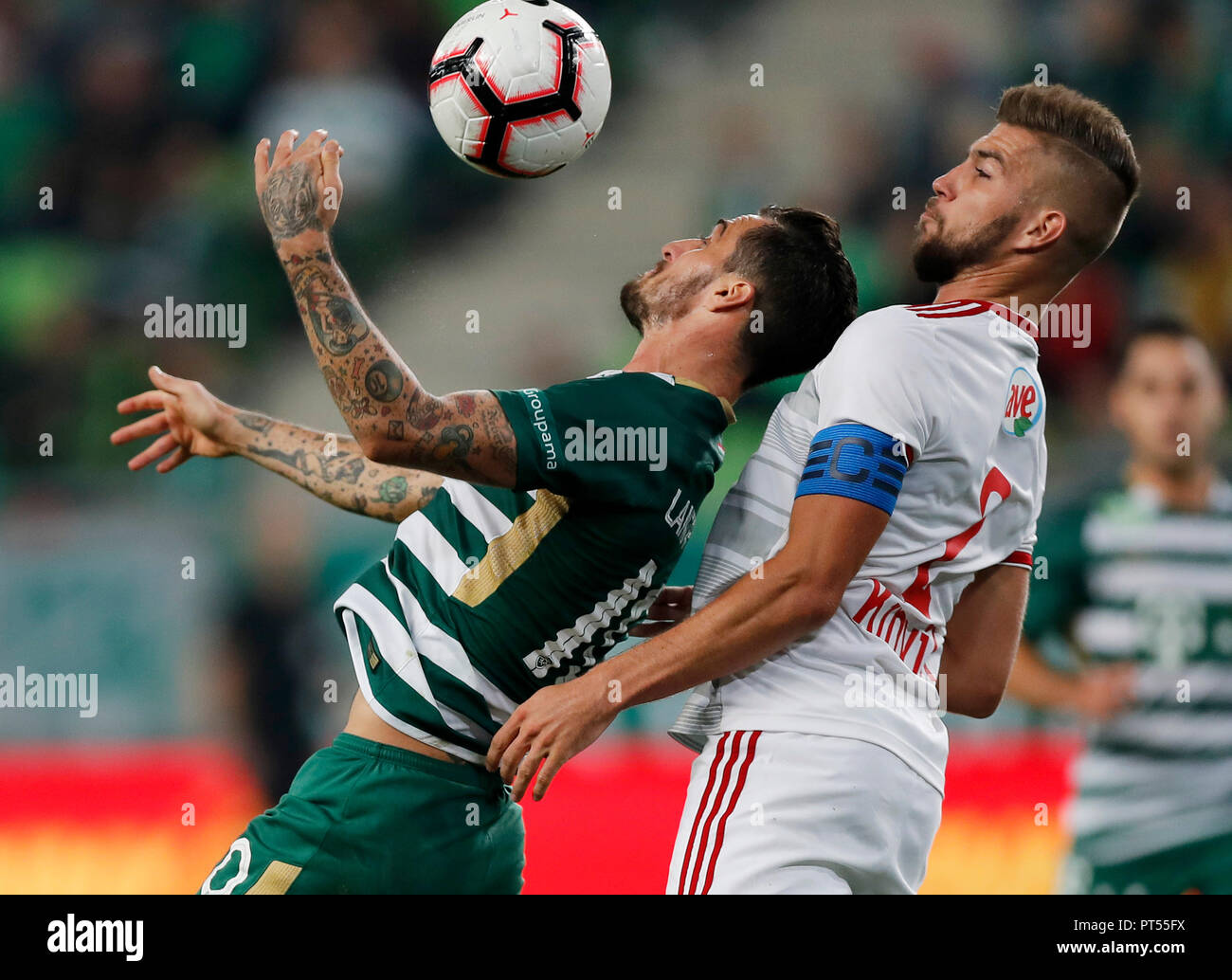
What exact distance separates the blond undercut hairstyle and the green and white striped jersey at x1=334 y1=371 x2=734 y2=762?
0.89 metres

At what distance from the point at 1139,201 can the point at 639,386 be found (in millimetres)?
4721

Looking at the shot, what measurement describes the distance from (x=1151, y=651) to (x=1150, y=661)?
0.13 feet

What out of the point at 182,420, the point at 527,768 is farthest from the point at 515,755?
the point at 182,420

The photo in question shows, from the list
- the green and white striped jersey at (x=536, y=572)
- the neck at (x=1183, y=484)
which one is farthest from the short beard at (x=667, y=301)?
the neck at (x=1183, y=484)

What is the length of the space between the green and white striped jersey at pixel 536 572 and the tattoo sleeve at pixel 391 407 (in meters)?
0.11

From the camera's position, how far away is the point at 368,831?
7.61ft

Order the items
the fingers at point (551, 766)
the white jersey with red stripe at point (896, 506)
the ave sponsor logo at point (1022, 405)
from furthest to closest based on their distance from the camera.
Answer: the ave sponsor logo at point (1022, 405)
the white jersey with red stripe at point (896, 506)
the fingers at point (551, 766)

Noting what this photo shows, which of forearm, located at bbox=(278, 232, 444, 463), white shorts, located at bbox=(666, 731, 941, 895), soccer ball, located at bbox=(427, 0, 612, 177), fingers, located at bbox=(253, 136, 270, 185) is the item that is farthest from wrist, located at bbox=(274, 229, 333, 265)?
white shorts, located at bbox=(666, 731, 941, 895)

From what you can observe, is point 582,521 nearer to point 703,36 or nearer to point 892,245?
point 892,245

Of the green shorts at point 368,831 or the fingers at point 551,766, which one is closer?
the fingers at point 551,766

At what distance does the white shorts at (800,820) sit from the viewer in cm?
220

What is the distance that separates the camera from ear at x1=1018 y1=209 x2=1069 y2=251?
8.68 feet

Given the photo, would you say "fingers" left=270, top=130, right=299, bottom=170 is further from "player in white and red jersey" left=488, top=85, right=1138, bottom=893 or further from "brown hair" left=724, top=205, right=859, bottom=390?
"player in white and red jersey" left=488, top=85, right=1138, bottom=893

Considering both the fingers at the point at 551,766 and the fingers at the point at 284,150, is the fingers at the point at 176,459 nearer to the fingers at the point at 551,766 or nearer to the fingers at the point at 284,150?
the fingers at the point at 284,150
